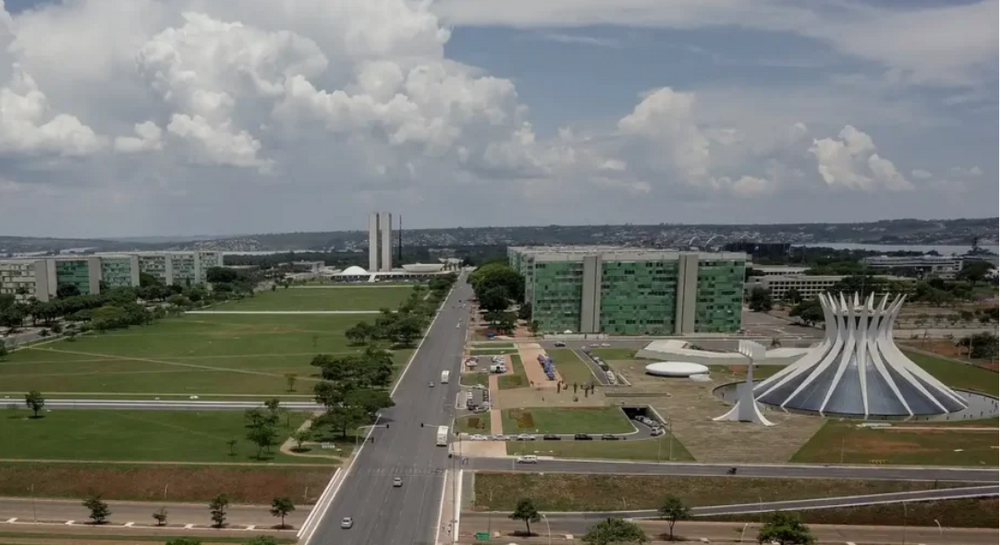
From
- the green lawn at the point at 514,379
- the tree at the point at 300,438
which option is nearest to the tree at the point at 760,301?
the green lawn at the point at 514,379

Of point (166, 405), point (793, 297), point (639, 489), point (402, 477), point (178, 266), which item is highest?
point (178, 266)

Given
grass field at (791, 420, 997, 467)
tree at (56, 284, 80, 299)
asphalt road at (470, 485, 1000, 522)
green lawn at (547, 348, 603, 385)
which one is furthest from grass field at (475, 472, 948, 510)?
tree at (56, 284, 80, 299)

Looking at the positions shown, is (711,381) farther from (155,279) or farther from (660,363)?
(155,279)

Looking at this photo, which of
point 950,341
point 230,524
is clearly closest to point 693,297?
point 950,341

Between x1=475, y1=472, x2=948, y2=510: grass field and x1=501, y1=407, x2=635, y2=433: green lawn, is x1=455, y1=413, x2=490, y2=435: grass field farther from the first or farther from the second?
x1=475, y1=472, x2=948, y2=510: grass field

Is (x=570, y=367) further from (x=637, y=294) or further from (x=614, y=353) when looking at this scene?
(x=637, y=294)

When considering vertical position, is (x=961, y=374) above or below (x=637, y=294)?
below

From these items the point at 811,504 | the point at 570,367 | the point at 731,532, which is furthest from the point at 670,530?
the point at 570,367
